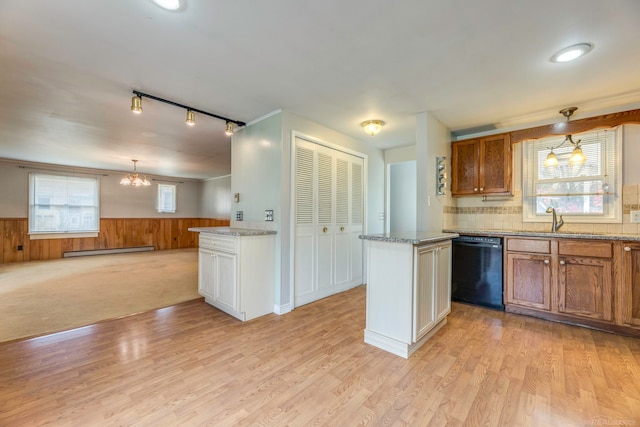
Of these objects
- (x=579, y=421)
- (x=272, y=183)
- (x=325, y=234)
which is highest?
(x=272, y=183)

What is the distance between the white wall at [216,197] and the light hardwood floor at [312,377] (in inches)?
231

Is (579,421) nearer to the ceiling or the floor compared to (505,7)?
nearer to the floor

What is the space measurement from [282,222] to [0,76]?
282cm

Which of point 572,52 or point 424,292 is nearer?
point 572,52

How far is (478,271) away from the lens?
3221 millimetres

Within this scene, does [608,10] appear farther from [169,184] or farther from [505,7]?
[169,184]

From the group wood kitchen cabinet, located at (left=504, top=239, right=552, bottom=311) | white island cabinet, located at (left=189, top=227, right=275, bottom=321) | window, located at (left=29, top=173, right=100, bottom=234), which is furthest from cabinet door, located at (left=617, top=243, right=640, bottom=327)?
window, located at (left=29, top=173, right=100, bottom=234)

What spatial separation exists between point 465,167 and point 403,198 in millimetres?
2445

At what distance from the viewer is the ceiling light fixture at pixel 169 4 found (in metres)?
1.49

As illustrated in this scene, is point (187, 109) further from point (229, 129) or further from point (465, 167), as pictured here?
point (465, 167)

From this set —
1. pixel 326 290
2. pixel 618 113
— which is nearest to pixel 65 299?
pixel 326 290

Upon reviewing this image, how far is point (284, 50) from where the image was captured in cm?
197

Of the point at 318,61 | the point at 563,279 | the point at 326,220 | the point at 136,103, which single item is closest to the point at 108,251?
the point at 136,103

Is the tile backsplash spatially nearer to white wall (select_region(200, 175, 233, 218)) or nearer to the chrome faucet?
the chrome faucet
